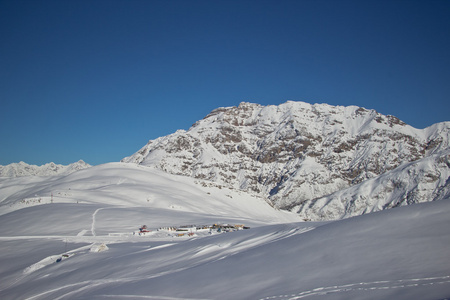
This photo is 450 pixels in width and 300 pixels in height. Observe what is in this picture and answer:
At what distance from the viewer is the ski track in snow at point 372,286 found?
6.19m

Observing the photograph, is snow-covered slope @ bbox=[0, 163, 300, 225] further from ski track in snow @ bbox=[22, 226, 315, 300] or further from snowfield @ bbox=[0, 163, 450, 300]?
ski track in snow @ bbox=[22, 226, 315, 300]

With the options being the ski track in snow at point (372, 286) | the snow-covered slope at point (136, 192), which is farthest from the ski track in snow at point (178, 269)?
the snow-covered slope at point (136, 192)

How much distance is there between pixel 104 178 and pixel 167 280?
81772mm

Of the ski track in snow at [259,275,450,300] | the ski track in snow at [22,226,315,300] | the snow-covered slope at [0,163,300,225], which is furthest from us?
the snow-covered slope at [0,163,300,225]

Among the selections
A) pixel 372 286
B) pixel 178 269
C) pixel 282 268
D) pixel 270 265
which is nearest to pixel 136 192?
pixel 178 269

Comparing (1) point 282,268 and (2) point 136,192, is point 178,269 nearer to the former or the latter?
(1) point 282,268

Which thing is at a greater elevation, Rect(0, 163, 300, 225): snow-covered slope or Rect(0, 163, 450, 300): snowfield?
Rect(0, 163, 300, 225): snow-covered slope

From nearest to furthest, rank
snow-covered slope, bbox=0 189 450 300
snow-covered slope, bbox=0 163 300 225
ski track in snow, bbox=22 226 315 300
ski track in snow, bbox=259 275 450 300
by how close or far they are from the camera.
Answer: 1. ski track in snow, bbox=259 275 450 300
2. snow-covered slope, bbox=0 189 450 300
3. ski track in snow, bbox=22 226 315 300
4. snow-covered slope, bbox=0 163 300 225

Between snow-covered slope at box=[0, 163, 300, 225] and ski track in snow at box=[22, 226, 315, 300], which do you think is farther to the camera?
snow-covered slope at box=[0, 163, 300, 225]

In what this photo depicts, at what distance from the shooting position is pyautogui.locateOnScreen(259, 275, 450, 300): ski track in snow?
6188 mm

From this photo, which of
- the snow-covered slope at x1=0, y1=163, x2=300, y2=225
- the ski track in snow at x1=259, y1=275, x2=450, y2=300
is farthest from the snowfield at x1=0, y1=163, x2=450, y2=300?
the snow-covered slope at x1=0, y1=163, x2=300, y2=225

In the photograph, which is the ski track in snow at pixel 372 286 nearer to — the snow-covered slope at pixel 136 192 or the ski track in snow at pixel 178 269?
the ski track in snow at pixel 178 269

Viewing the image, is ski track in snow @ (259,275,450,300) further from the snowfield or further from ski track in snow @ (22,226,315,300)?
ski track in snow @ (22,226,315,300)

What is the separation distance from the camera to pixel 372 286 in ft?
21.8
